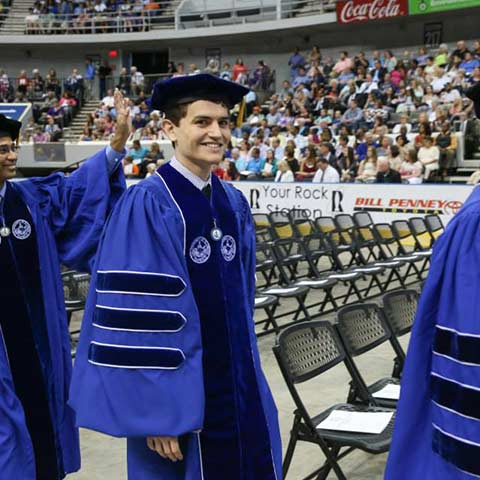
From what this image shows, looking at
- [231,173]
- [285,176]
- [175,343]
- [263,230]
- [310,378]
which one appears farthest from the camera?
[231,173]

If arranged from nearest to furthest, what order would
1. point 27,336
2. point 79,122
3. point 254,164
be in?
1. point 27,336
2. point 254,164
3. point 79,122

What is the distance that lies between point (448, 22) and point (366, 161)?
454 inches

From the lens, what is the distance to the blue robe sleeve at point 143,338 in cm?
236

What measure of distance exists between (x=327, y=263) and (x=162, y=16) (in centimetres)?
1920

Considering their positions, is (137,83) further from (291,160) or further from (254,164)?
(291,160)

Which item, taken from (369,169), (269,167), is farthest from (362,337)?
(269,167)

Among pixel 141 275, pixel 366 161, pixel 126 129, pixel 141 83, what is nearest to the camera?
pixel 141 275

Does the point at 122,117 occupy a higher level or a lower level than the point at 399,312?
higher

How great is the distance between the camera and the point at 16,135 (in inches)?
125

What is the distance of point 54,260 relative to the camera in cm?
318

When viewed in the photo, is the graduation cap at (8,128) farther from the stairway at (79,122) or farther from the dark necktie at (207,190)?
the stairway at (79,122)

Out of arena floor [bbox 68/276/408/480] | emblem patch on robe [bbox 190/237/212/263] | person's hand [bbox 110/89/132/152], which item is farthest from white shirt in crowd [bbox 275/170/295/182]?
emblem patch on robe [bbox 190/237/212/263]

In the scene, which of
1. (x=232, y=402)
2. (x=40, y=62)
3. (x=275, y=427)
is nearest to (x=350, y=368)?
(x=275, y=427)

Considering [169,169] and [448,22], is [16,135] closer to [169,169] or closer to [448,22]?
[169,169]
